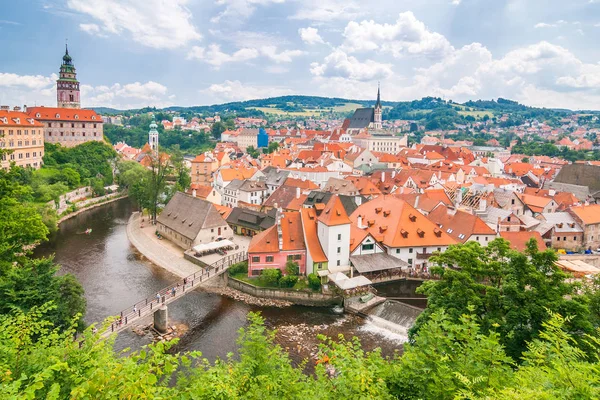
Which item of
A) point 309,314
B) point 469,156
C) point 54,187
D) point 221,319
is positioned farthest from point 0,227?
point 469,156

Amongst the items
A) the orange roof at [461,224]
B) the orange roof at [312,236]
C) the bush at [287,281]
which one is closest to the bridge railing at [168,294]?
the bush at [287,281]

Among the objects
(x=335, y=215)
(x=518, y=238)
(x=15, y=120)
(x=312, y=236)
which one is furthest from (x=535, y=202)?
(x=15, y=120)

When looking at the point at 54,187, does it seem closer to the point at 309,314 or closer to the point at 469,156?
the point at 309,314

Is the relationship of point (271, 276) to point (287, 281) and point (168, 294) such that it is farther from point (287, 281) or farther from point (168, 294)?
point (168, 294)

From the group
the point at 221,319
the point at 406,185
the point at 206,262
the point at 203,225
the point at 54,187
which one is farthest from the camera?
the point at 406,185

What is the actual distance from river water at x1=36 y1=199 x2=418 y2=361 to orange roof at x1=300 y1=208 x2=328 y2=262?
4.96 meters

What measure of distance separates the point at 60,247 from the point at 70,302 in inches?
1030

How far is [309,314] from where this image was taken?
31.9 meters

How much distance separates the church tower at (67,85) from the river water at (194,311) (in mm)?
71608

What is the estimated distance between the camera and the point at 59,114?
8412 cm

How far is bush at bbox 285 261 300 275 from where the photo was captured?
36.3m

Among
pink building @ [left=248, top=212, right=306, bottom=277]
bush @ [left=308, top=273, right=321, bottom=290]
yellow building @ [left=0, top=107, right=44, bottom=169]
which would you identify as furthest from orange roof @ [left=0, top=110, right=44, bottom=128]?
bush @ [left=308, top=273, right=321, bottom=290]

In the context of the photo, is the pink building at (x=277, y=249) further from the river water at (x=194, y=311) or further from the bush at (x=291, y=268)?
the river water at (x=194, y=311)

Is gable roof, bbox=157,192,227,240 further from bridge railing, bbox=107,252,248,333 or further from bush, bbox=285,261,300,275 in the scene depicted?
bush, bbox=285,261,300,275
